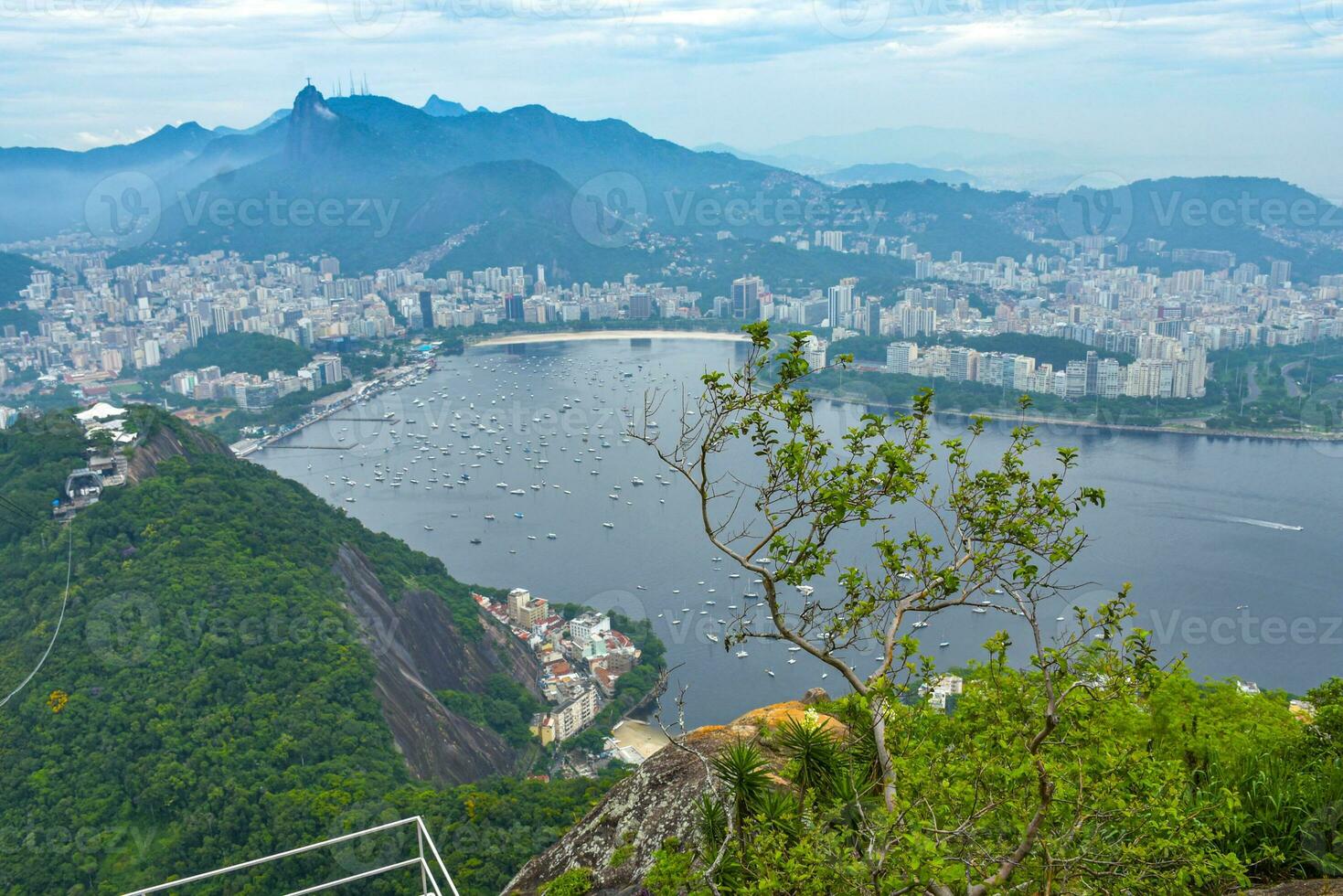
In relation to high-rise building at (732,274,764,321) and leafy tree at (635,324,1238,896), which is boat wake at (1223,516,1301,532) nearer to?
leafy tree at (635,324,1238,896)

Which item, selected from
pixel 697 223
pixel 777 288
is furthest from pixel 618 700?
pixel 697 223

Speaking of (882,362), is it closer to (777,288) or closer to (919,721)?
(777,288)

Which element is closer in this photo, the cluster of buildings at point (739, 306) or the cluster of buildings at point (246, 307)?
the cluster of buildings at point (739, 306)

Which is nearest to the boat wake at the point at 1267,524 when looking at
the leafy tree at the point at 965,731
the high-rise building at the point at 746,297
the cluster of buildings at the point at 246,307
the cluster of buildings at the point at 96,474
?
the cluster of buildings at the point at 96,474

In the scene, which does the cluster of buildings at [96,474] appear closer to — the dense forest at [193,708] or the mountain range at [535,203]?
the dense forest at [193,708]

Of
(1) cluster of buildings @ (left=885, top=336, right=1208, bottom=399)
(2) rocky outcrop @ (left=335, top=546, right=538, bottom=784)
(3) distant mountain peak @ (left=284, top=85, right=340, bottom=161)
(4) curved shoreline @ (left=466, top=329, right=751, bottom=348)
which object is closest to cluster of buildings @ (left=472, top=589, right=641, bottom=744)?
(2) rocky outcrop @ (left=335, top=546, right=538, bottom=784)
